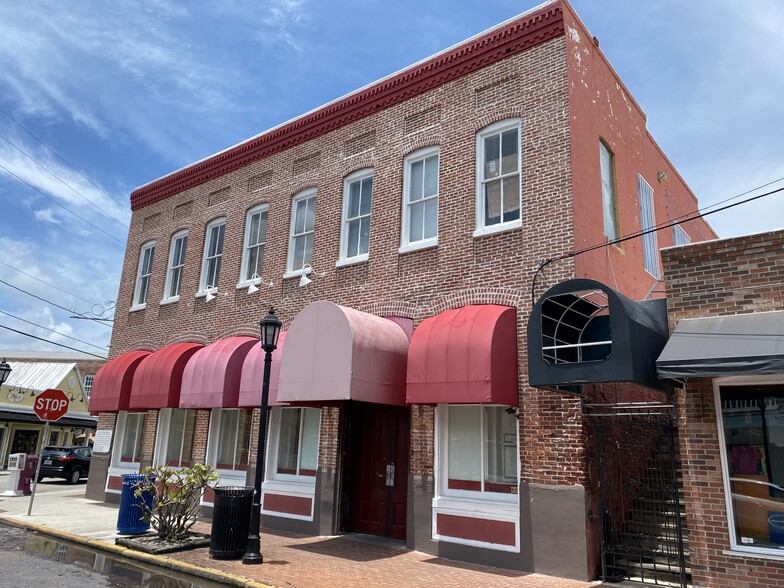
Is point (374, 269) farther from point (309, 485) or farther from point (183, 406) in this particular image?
point (183, 406)

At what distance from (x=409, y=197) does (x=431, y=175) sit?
27.0 inches

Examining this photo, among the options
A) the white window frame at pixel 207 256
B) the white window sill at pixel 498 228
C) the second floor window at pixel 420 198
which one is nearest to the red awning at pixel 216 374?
the white window frame at pixel 207 256

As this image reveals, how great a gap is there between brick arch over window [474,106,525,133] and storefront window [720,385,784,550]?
6.25 meters

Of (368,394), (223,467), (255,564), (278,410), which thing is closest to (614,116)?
(368,394)

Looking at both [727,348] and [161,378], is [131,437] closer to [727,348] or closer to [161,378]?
[161,378]

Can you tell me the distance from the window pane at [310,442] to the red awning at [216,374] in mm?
1828

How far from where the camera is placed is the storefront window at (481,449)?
33.6 feet

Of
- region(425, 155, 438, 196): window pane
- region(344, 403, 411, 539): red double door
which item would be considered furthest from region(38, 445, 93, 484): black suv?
region(425, 155, 438, 196): window pane

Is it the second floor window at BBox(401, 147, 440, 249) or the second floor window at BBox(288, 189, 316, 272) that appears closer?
the second floor window at BBox(401, 147, 440, 249)

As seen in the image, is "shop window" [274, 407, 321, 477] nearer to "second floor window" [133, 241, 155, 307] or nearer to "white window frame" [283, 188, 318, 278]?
"white window frame" [283, 188, 318, 278]

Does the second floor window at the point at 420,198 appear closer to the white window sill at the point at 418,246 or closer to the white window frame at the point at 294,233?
the white window sill at the point at 418,246

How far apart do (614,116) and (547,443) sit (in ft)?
26.0

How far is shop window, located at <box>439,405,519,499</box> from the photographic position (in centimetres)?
1025

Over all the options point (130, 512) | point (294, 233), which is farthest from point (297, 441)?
point (294, 233)
